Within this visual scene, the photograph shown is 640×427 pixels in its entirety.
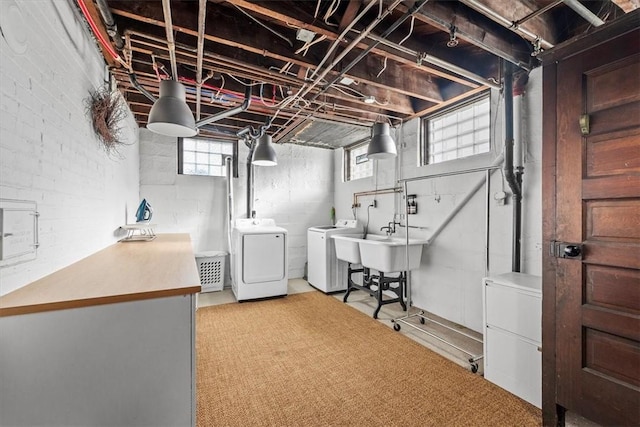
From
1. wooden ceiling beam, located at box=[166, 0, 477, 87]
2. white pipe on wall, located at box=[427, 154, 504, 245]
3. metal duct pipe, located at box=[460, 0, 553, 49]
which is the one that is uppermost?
wooden ceiling beam, located at box=[166, 0, 477, 87]

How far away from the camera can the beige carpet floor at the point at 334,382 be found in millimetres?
1652

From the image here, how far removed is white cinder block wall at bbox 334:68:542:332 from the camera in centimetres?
229

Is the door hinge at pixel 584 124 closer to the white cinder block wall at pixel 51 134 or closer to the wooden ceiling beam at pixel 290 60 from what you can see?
the wooden ceiling beam at pixel 290 60

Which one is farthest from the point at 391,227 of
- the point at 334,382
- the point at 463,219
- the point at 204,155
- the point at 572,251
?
the point at 204,155

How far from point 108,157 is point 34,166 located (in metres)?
Result: 1.24

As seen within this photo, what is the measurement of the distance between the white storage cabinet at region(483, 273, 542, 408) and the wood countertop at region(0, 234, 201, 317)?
1.93m

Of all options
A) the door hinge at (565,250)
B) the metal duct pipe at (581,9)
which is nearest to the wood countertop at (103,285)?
the door hinge at (565,250)

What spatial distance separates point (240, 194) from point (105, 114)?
2473mm

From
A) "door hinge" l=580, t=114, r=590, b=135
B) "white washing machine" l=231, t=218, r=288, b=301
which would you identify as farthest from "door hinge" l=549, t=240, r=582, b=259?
"white washing machine" l=231, t=218, r=288, b=301

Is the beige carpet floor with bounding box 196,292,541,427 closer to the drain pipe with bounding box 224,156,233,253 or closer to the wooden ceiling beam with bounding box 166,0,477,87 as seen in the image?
the drain pipe with bounding box 224,156,233,253

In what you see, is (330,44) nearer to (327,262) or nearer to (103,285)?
(103,285)

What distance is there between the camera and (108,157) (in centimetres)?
233

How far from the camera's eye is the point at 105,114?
2.05 meters

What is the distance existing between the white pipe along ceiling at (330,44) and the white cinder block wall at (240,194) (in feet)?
3.10
